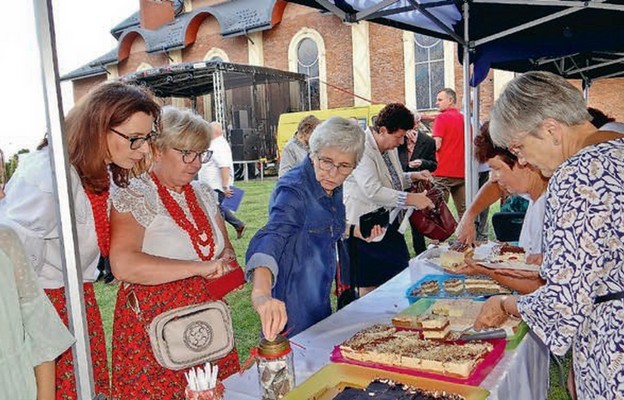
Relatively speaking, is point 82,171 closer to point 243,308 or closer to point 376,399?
point 376,399

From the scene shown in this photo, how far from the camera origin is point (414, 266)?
8.21 feet

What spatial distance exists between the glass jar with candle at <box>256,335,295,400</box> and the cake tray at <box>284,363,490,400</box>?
0.03 m

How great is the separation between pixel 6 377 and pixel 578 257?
1.23m

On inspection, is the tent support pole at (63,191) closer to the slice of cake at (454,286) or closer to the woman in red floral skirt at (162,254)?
the woman in red floral skirt at (162,254)

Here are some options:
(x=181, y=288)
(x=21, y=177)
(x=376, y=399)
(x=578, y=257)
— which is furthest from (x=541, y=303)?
(x=21, y=177)

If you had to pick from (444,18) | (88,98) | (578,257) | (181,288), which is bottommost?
(181,288)

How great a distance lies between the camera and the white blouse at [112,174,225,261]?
167cm

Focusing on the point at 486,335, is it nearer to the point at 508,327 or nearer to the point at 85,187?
the point at 508,327

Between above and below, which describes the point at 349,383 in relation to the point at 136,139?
below

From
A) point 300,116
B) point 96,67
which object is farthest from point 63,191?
point 96,67

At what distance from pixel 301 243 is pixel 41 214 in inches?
32.2

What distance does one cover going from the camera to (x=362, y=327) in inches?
71.8

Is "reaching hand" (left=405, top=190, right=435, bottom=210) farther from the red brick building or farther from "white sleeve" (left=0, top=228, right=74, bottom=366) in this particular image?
the red brick building

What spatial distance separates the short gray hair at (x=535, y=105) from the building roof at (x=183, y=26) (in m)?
14.8
